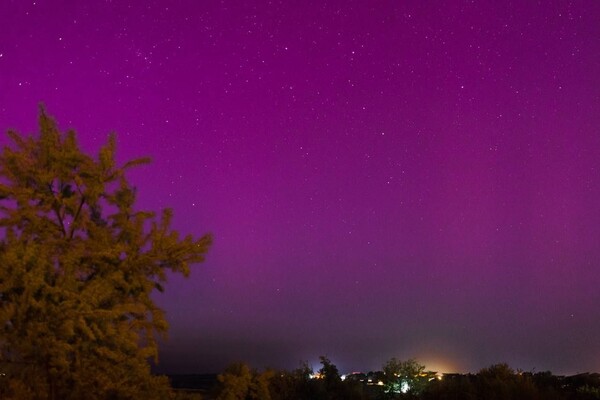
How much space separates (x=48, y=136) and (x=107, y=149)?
1136 mm

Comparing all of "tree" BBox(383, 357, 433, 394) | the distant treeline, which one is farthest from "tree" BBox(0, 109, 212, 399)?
"tree" BBox(383, 357, 433, 394)

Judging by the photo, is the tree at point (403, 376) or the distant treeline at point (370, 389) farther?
the tree at point (403, 376)

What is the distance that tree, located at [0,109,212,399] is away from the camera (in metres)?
11.8

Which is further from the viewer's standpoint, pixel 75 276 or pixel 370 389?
pixel 370 389

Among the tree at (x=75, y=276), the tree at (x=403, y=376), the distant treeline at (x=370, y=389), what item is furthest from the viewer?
the tree at (x=403, y=376)

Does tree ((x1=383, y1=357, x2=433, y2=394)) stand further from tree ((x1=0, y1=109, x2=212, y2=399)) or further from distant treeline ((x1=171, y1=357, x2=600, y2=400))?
tree ((x1=0, y1=109, x2=212, y2=399))

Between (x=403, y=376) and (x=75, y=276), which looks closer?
(x=75, y=276)

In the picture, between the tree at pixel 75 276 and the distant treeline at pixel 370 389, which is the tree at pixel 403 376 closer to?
the distant treeline at pixel 370 389

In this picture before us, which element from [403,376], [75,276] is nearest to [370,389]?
[403,376]

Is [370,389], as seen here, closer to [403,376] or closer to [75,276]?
[403,376]

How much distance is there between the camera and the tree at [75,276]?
1178cm

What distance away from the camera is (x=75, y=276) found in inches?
501

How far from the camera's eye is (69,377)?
12.2 metres

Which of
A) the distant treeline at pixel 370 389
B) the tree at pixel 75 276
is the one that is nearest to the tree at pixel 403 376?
the distant treeline at pixel 370 389
